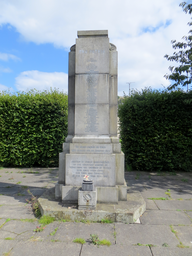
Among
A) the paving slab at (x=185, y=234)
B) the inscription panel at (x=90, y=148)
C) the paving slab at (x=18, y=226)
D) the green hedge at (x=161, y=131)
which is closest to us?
the paving slab at (x=185, y=234)

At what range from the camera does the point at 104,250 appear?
2527mm

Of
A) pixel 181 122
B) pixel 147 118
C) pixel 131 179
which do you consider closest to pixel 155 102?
pixel 147 118

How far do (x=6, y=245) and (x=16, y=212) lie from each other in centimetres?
106

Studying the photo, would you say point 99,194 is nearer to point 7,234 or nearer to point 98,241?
point 98,241

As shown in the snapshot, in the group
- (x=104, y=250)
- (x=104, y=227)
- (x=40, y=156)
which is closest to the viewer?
(x=104, y=250)

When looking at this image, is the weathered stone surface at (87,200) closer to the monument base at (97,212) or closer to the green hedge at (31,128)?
the monument base at (97,212)

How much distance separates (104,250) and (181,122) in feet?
19.1

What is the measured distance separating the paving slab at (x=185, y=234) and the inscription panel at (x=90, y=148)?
1739mm

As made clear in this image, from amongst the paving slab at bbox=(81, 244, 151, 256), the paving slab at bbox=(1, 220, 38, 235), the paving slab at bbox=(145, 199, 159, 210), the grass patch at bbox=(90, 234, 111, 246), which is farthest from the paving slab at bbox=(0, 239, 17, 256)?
the paving slab at bbox=(145, 199, 159, 210)

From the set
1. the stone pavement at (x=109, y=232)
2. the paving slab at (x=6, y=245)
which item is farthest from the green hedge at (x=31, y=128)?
the paving slab at (x=6, y=245)

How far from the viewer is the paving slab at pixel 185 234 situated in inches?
108

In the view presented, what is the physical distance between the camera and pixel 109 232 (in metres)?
2.94

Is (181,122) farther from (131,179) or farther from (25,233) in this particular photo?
(25,233)

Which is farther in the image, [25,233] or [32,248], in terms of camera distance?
[25,233]
